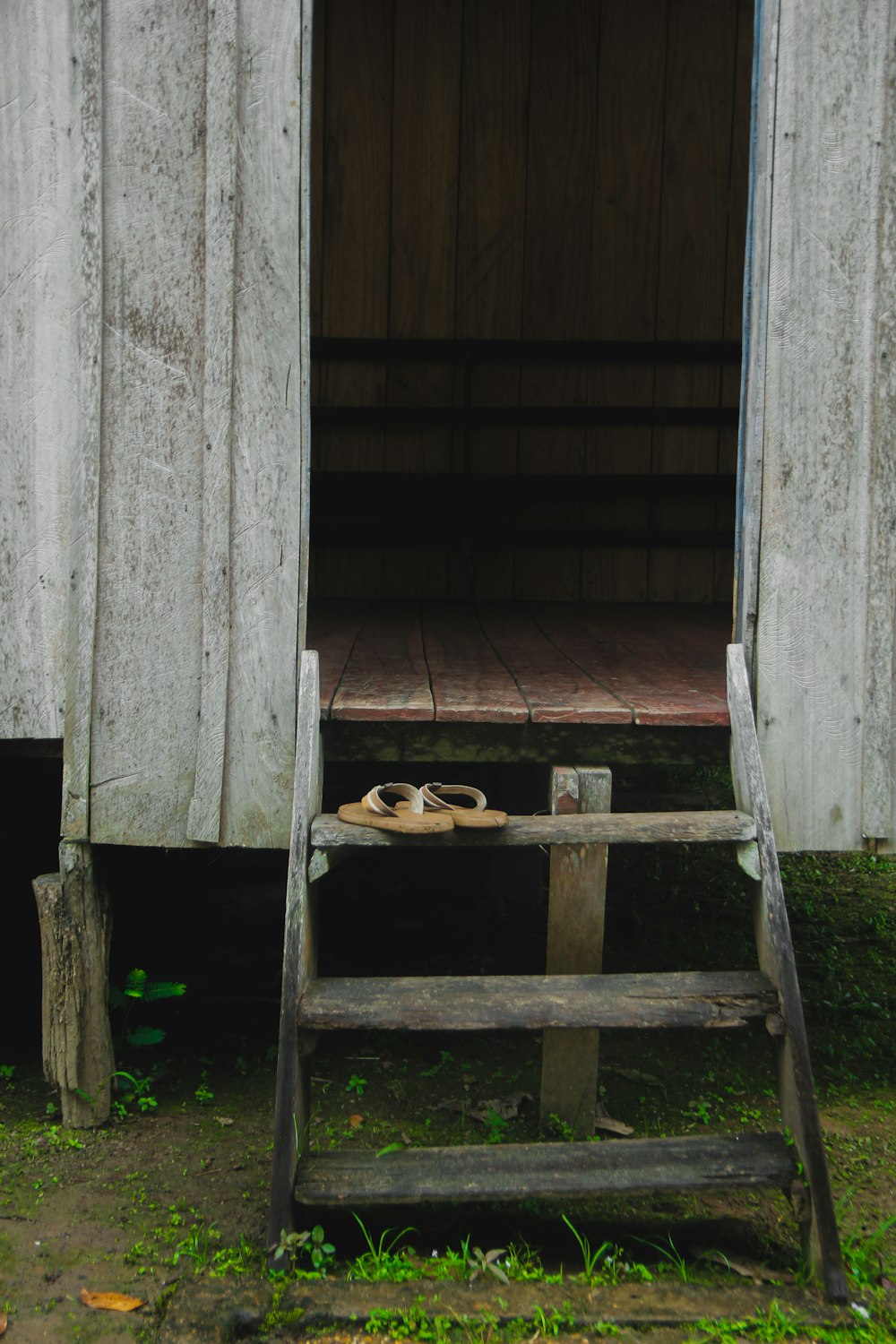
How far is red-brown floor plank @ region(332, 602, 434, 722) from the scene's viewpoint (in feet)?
9.78

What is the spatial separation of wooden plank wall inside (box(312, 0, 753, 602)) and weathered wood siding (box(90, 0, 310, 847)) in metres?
2.95

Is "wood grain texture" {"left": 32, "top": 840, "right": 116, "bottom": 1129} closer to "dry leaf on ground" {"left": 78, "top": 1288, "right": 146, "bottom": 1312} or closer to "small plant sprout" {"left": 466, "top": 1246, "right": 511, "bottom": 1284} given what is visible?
"dry leaf on ground" {"left": 78, "top": 1288, "right": 146, "bottom": 1312}

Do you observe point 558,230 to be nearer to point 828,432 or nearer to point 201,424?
point 828,432

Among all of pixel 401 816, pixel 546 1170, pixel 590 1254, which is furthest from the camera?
pixel 401 816

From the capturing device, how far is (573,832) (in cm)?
271

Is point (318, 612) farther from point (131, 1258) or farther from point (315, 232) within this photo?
point (131, 1258)

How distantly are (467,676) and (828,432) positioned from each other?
1.26 metres

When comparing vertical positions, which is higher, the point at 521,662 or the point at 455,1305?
the point at 521,662

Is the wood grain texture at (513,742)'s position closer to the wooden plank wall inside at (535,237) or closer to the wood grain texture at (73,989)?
the wood grain texture at (73,989)

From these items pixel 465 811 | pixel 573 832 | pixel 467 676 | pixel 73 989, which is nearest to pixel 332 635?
pixel 467 676

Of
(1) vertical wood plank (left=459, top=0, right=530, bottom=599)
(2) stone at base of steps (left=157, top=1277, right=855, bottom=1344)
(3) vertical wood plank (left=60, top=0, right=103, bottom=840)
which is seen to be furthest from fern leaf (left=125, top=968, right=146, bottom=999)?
(1) vertical wood plank (left=459, top=0, right=530, bottom=599)

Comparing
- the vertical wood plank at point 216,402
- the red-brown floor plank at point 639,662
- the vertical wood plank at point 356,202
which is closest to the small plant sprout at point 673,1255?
the red-brown floor plank at point 639,662

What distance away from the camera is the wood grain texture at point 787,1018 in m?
2.37

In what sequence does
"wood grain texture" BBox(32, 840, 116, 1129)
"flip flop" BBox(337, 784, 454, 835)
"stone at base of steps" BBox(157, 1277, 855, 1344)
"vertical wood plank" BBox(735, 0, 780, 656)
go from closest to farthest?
"stone at base of steps" BBox(157, 1277, 855, 1344) → "flip flop" BBox(337, 784, 454, 835) → "vertical wood plank" BBox(735, 0, 780, 656) → "wood grain texture" BBox(32, 840, 116, 1129)
